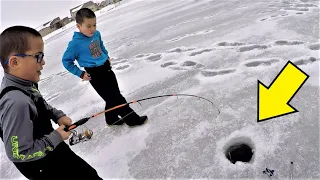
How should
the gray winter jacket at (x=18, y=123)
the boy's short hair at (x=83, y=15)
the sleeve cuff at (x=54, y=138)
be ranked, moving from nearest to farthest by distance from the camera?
the gray winter jacket at (x=18, y=123) < the sleeve cuff at (x=54, y=138) < the boy's short hair at (x=83, y=15)

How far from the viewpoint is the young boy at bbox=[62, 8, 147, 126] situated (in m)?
2.76

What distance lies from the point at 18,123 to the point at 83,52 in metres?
1.52

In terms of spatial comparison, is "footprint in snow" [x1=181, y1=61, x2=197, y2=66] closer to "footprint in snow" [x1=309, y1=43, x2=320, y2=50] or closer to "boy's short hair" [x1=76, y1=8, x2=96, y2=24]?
"footprint in snow" [x1=309, y1=43, x2=320, y2=50]

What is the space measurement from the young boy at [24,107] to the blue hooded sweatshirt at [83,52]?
4.08 feet

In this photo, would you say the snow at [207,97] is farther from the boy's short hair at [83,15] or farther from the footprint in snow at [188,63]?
the boy's short hair at [83,15]

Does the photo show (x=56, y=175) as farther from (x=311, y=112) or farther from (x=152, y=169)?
(x=311, y=112)

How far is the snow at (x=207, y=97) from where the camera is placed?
2389 mm

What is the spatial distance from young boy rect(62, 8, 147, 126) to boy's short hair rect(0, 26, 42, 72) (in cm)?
122

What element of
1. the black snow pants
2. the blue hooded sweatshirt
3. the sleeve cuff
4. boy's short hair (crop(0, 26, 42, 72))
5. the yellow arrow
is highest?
boy's short hair (crop(0, 26, 42, 72))

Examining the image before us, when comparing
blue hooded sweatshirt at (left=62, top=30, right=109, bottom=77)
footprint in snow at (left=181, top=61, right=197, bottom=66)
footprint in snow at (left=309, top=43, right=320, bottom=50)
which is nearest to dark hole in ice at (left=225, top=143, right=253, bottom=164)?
blue hooded sweatshirt at (left=62, top=30, right=109, bottom=77)

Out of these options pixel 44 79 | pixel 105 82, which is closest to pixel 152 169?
pixel 105 82

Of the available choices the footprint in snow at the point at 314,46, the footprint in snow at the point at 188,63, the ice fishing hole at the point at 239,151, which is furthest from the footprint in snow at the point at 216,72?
the ice fishing hole at the point at 239,151

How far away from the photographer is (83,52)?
285 centimetres

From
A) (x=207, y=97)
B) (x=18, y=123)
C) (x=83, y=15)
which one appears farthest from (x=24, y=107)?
(x=207, y=97)
